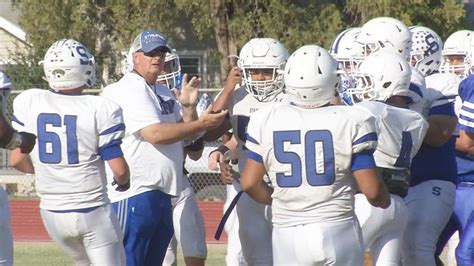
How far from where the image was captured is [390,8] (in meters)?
20.6

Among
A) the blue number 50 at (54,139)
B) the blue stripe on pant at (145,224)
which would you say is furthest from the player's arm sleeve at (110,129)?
the blue stripe on pant at (145,224)

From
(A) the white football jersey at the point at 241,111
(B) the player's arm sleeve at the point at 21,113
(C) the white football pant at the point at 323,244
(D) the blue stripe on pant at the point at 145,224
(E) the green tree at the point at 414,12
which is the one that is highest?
(B) the player's arm sleeve at the point at 21,113

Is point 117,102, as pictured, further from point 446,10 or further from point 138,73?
point 446,10

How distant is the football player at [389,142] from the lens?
688cm

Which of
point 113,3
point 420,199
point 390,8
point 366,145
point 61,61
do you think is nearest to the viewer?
point 366,145

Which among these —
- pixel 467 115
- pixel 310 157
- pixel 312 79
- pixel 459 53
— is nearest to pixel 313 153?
pixel 310 157

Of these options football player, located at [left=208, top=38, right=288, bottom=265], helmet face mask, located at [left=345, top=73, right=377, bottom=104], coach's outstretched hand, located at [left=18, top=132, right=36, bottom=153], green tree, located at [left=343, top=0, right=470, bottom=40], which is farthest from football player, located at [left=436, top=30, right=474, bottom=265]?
green tree, located at [left=343, top=0, right=470, bottom=40]

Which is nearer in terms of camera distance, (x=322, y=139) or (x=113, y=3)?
(x=322, y=139)

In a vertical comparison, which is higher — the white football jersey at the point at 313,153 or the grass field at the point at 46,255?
the white football jersey at the point at 313,153

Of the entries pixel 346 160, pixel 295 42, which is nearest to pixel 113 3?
pixel 295 42

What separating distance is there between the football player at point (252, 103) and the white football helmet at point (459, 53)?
4.89 feet

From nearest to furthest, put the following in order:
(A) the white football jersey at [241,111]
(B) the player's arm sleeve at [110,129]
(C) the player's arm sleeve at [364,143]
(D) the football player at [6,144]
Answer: (C) the player's arm sleeve at [364,143], (D) the football player at [6,144], (B) the player's arm sleeve at [110,129], (A) the white football jersey at [241,111]

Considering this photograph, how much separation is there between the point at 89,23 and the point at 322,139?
688 inches

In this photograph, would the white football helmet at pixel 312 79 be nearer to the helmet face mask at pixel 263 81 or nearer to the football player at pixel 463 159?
the football player at pixel 463 159
